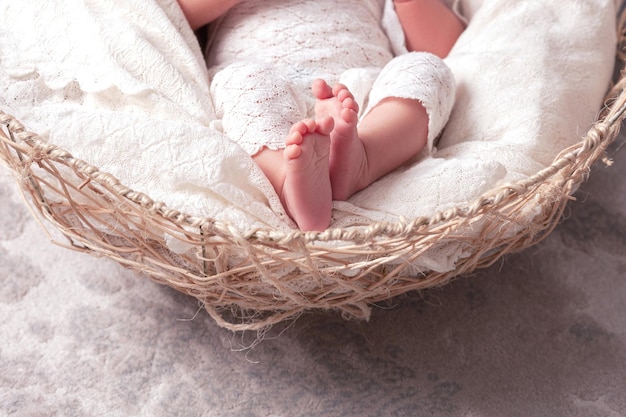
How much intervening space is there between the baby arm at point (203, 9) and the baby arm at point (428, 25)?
0.32 m

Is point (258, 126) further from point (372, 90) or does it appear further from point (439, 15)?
point (439, 15)

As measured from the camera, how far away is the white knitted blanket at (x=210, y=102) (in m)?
0.94

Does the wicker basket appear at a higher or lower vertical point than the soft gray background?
higher

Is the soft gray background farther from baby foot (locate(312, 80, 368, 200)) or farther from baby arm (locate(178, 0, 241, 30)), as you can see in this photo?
baby arm (locate(178, 0, 241, 30))

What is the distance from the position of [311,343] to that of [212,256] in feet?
1.10

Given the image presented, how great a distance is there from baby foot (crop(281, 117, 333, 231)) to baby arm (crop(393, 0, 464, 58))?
0.49 m

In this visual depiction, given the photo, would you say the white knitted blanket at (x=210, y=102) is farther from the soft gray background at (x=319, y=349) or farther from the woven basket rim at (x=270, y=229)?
the soft gray background at (x=319, y=349)

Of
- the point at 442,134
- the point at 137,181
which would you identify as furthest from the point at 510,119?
the point at 137,181

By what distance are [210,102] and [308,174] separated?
288 mm

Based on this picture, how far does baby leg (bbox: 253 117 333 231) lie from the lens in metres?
0.84

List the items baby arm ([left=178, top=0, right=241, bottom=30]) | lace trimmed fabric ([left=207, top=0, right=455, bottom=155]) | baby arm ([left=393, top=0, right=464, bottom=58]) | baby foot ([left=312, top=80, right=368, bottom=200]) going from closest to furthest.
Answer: baby foot ([left=312, top=80, right=368, bottom=200]) → lace trimmed fabric ([left=207, top=0, right=455, bottom=155]) → baby arm ([left=178, top=0, right=241, bottom=30]) → baby arm ([left=393, top=0, right=464, bottom=58])

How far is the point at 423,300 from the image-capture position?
120cm

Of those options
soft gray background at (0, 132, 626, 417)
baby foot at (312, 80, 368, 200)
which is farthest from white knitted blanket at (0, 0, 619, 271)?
soft gray background at (0, 132, 626, 417)

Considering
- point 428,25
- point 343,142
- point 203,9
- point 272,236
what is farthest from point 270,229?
point 428,25
